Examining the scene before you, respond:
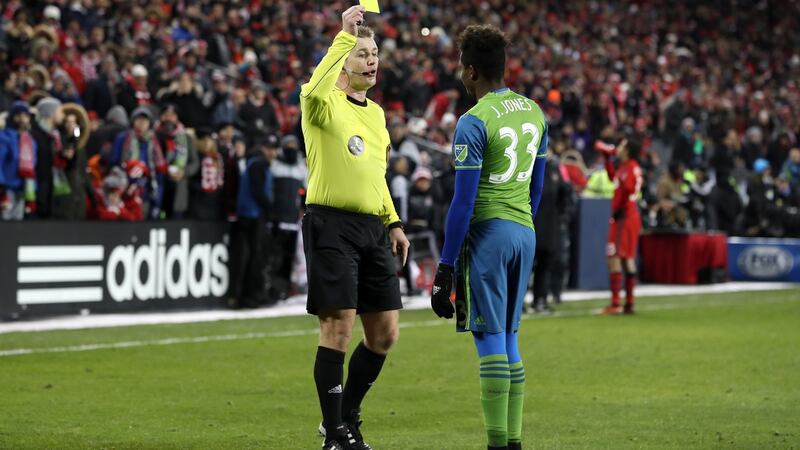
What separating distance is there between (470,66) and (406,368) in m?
5.44

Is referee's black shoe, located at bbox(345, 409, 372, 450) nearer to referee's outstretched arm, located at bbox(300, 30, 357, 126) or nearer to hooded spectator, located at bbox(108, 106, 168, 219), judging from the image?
referee's outstretched arm, located at bbox(300, 30, 357, 126)

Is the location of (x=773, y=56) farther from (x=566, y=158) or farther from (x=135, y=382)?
(x=135, y=382)

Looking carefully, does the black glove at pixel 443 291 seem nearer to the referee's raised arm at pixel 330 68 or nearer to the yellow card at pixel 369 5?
the referee's raised arm at pixel 330 68

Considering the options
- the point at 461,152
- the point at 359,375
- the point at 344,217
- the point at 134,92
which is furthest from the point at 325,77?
the point at 134,92

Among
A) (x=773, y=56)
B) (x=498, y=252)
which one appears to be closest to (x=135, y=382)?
(x=498, y=252)

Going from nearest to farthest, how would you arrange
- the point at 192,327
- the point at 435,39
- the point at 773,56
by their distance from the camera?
1. the point at 192,327
2. the point at 435,39
3. the point at 773,56

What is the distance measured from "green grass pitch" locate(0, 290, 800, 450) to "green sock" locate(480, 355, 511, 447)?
1.20 metres

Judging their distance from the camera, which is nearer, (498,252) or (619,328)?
(498,252)

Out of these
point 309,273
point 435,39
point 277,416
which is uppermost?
point 435,39

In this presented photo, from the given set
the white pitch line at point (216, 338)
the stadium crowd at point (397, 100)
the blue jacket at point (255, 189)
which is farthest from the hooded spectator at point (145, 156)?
the white pitch line at point (216, 338)

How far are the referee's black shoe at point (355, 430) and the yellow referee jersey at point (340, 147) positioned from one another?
3.87 feet

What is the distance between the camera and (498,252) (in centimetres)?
693

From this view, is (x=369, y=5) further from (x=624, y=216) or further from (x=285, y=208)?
(x=285, y=208)

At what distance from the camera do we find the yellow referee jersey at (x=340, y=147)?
7277 millimetres
